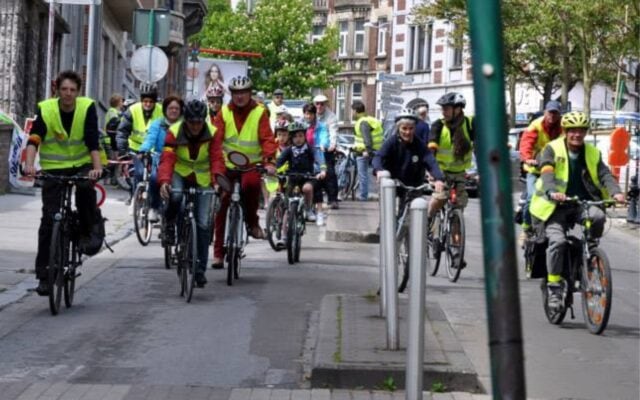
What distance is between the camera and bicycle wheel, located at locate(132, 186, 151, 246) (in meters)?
17.9

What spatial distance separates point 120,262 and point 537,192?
505cm

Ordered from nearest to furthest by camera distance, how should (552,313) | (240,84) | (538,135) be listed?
(552,313) < (240,84) < (538,135)

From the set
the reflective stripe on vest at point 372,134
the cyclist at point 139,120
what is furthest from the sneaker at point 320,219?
the reflective stripe on vest at point 372,134

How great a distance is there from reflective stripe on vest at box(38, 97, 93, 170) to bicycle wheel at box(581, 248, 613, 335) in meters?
3.76

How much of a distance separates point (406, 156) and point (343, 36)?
77.3m

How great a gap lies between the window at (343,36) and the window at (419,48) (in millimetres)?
14458

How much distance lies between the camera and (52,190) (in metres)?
11.8

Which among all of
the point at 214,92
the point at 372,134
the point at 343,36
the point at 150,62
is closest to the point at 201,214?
the point at 214,92

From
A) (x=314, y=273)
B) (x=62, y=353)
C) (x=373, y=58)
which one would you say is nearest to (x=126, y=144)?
(x=314, y=273)

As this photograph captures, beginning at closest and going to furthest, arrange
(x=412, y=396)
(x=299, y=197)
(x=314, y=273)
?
(x=412, y=396)
(x=314, y=273)
(x=299, y=197)

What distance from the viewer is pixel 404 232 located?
14102 mm

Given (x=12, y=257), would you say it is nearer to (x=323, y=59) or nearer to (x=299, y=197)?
(x=299, y=197)

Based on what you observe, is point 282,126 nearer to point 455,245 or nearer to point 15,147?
point 15,147

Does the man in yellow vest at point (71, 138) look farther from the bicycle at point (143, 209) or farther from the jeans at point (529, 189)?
the jeans at point (529, 189)
